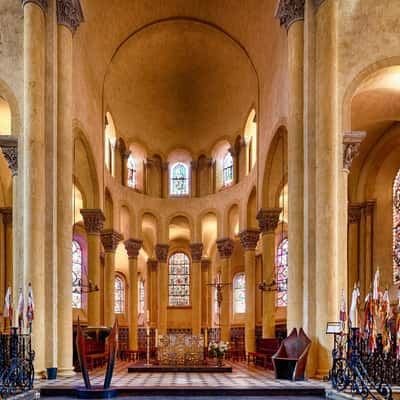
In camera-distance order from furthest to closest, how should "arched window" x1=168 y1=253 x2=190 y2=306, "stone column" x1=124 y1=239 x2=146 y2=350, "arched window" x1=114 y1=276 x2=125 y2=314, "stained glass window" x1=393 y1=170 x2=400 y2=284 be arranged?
"arched window" x1=114 y1=276 x2=125 y2=314
"arched window" x1=168 y1=253 x2=190 y2=306
"stone column" x1=124 y1=239 x2=146 y2=350
"stained glass window" x1=393 y1=170 x2=400 y2=284

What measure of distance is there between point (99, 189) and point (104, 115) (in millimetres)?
4138

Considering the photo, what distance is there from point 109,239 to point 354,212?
11.9 meters

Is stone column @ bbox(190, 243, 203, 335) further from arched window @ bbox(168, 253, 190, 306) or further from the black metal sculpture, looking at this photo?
the black metal sculpture

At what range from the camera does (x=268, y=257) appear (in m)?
27.5

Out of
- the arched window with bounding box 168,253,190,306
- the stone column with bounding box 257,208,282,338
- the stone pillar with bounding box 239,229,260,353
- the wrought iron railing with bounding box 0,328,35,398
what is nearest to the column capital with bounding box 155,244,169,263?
the arched window with bounding box 168,253,190,306

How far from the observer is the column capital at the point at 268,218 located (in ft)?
87.5

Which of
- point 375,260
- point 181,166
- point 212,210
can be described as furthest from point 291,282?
point 181,166

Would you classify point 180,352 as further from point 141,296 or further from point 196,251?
point 141,296

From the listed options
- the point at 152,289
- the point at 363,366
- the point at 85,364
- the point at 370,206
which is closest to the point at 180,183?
the point at 152,289

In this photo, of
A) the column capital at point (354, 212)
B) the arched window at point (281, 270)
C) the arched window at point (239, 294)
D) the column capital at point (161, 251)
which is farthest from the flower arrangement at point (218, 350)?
the arched window at point (239, 294)

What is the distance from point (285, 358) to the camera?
17750 mm

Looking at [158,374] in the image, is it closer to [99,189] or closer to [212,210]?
[99,189]

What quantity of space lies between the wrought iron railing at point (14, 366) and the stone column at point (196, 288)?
65.3 feet

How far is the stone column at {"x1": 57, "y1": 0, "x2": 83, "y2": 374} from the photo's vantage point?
743 inches
